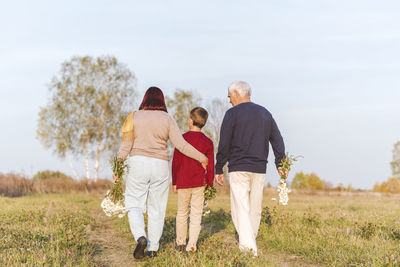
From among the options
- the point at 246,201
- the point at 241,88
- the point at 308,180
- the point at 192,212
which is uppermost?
the point at 241,88

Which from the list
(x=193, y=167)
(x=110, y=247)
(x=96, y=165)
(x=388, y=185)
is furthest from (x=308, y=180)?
(x=193, y=167)

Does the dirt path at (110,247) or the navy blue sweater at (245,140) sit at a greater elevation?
the navy blue sweater at (245,140)

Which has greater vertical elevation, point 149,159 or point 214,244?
point 149,159

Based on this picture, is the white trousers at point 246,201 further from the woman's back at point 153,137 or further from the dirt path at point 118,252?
the woman's back at point 153,137

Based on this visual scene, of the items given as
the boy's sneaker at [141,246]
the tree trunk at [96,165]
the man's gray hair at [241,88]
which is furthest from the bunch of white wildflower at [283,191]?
the tree trunk at [96,165]

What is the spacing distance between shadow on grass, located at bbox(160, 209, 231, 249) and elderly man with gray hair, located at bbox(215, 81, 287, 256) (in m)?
2.17

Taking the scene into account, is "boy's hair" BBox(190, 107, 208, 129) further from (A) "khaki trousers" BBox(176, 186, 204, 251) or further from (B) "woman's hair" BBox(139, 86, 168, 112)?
(A) "khaki trousers" BBox(176, 186, 204, 251)

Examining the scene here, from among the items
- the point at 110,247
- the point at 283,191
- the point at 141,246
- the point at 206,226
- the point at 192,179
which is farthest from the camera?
the point at 206,226

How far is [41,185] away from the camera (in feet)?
91.5

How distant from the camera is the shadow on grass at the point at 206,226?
8.56 metres

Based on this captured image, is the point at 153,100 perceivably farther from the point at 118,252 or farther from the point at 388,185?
the point at 388,185

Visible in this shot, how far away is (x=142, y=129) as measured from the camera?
6.24 metres

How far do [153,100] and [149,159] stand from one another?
1.03 meters

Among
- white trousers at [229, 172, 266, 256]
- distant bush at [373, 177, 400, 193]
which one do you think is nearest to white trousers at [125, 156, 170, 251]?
white trousers at [229, 172, 266, 256]
